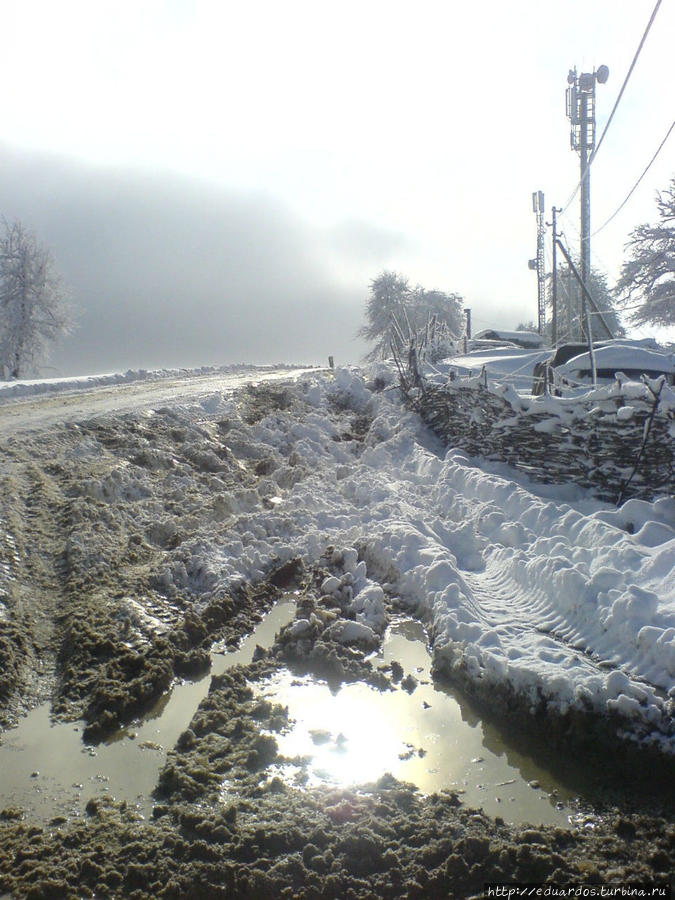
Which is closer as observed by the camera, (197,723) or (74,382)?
(197,723)

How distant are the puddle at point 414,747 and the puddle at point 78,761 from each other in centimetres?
68

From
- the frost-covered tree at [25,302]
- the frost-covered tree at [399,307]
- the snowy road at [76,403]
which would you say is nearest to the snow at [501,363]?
the snowy road at [76,403]

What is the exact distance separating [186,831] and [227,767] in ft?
1.82

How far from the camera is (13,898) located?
2963 millimetres

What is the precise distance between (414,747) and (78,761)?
6.18 ft

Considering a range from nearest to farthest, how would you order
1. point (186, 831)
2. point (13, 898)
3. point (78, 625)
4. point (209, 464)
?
1. point (13, 898)
2. point (186, 831)
3. point (78, 625)
4. point (209, 464)

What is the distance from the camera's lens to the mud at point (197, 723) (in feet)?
10.1

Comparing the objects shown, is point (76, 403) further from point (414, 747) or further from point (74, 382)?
point (414, 747)

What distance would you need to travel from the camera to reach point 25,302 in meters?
36.8

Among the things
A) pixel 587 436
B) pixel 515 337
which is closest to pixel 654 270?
pixel 515 337

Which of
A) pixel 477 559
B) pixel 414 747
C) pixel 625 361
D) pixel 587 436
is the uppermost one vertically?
pixel 625 361

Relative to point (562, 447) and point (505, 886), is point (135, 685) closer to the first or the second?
point (505, 886)

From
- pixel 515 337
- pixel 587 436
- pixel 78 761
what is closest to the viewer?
pixel 78 761

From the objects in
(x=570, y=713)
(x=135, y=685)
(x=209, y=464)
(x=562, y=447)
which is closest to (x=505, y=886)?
(x=570, y=713)
